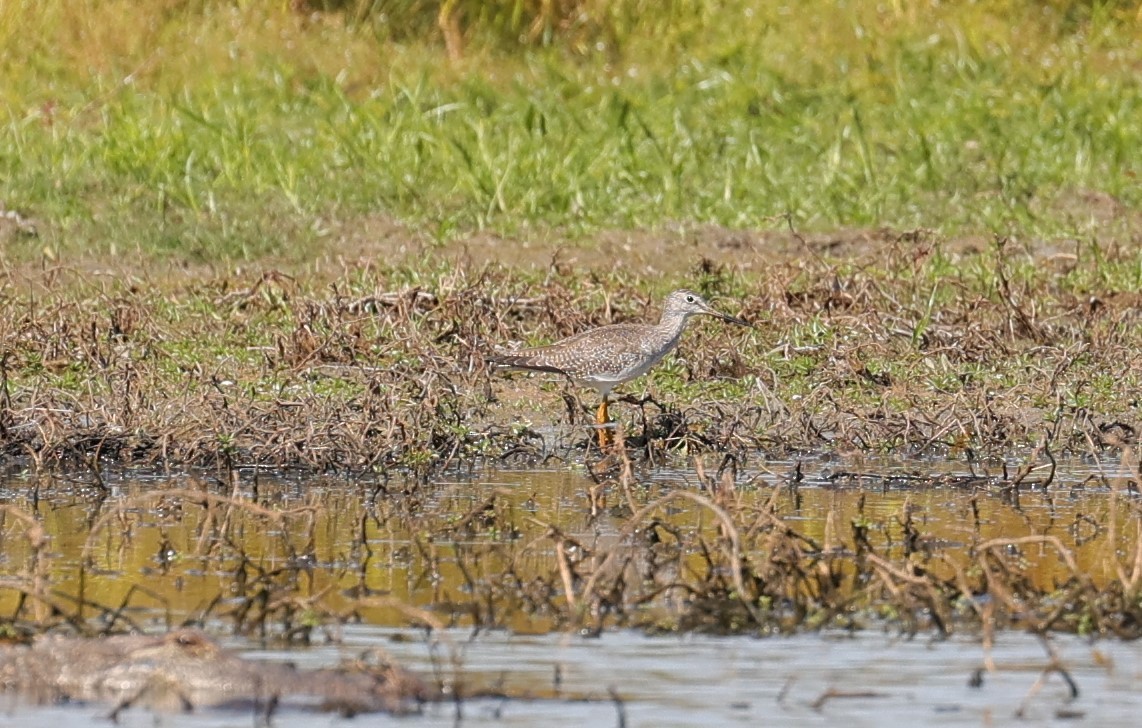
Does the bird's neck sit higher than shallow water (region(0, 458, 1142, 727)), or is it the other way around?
the bird's neck

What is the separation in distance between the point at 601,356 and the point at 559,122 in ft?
17.3

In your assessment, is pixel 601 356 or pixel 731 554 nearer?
pixel 731 554

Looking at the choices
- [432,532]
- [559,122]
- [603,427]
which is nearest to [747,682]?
[432,532]

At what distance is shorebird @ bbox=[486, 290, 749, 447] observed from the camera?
977 cm

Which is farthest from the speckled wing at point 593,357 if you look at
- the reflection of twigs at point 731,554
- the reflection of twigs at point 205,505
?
the reflection of twigs at point 731,554

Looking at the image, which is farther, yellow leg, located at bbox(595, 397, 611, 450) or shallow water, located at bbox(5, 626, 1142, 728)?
yellow leg, located at bbox(595, 397, 611, 450)

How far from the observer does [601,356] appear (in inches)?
385

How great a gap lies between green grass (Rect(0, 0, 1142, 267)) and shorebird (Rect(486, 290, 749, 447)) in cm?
303

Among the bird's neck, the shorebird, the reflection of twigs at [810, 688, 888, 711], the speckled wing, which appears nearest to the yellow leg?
the shorebird

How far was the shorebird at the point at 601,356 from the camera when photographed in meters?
9.77

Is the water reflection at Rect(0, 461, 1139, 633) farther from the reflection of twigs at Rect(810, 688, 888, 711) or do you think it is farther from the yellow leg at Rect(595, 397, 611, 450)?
the reflection of twigs at Rect(810, 688, 888, 711)

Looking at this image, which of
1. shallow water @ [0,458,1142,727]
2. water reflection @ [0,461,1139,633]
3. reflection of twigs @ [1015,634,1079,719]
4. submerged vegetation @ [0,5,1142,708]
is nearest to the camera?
reflection of twigs @ [1015,634,1079,719]

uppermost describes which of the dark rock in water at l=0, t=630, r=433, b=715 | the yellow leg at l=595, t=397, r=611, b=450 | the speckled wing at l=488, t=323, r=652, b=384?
the speckled wing at l=488, t=323, r=652, b=384

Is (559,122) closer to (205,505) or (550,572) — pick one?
(550,572)
